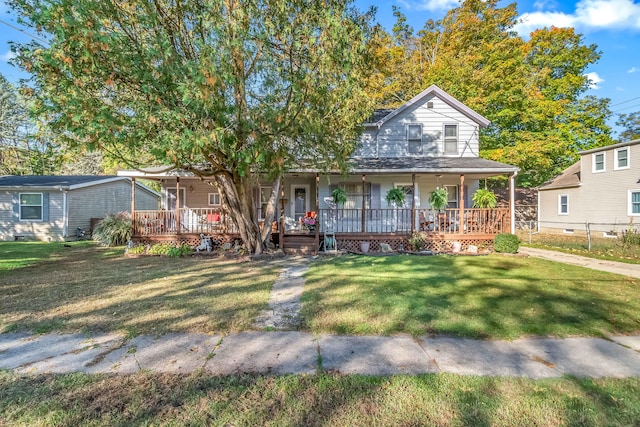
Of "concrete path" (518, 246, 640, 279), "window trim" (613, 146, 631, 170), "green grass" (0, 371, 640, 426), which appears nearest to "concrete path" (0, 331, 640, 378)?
"green grass" (0, 371, 640, 426)

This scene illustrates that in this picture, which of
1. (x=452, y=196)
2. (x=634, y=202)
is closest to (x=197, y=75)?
(x=452, y=196)

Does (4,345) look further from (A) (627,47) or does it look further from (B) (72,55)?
(A) (627,47)

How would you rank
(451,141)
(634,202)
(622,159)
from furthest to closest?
1. (622,159)
2. (634,202)
3. (451,141)

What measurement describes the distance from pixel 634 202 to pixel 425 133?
11714 mm

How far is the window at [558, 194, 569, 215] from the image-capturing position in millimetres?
19750

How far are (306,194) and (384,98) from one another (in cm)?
1363

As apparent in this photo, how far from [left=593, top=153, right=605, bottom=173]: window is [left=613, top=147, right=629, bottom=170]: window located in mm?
778

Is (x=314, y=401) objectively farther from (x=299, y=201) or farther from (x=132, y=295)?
(x=299, y=201)

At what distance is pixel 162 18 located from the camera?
7188 mm

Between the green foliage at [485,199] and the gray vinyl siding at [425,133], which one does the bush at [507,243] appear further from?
the gray vinyl siding at [425,133]

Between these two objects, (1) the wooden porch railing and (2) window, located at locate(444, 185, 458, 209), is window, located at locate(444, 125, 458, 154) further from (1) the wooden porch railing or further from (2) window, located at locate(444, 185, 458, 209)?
(1) the wooden porch railing

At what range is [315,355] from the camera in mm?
3445

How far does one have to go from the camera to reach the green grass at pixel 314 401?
93.4 inches

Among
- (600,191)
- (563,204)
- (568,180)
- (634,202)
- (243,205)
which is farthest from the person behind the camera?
(563,204)
